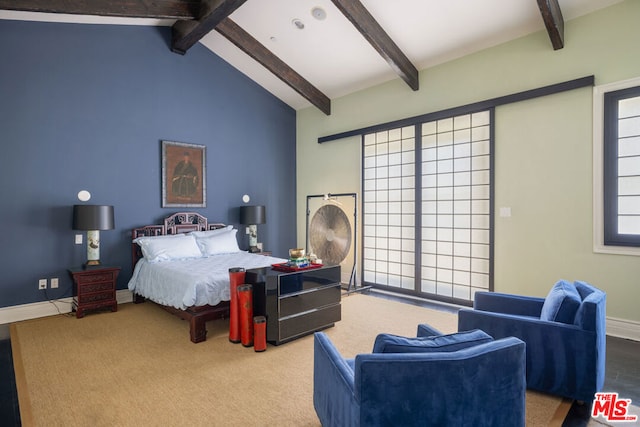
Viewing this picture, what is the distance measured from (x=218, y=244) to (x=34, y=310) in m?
2.11

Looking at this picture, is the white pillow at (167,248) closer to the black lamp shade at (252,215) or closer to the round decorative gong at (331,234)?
the black lamp shade at (252,215)

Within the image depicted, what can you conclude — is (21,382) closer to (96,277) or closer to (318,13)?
(96,277)

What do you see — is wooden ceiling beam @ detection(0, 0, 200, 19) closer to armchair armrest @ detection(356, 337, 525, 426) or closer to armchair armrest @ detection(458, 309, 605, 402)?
armchair armrest @ detection(356, 337, 525, 426)

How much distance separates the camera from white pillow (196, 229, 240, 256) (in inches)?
179

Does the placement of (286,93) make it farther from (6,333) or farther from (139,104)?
(6,333)

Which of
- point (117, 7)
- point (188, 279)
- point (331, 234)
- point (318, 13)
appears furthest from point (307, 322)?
point (117, 7)

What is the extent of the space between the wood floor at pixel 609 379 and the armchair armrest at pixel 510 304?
632mm

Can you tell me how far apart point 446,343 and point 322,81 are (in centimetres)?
497

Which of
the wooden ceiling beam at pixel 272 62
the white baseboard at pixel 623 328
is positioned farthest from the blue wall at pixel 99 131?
the white baseboard at pixel 623 328

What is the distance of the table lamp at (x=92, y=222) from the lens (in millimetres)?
3822

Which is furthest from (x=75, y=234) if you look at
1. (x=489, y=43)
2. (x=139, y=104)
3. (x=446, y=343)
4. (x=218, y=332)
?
(x=489, y=43)

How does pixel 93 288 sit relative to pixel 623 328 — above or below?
above

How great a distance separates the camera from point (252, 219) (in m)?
5.38

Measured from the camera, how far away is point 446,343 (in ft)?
4.54
